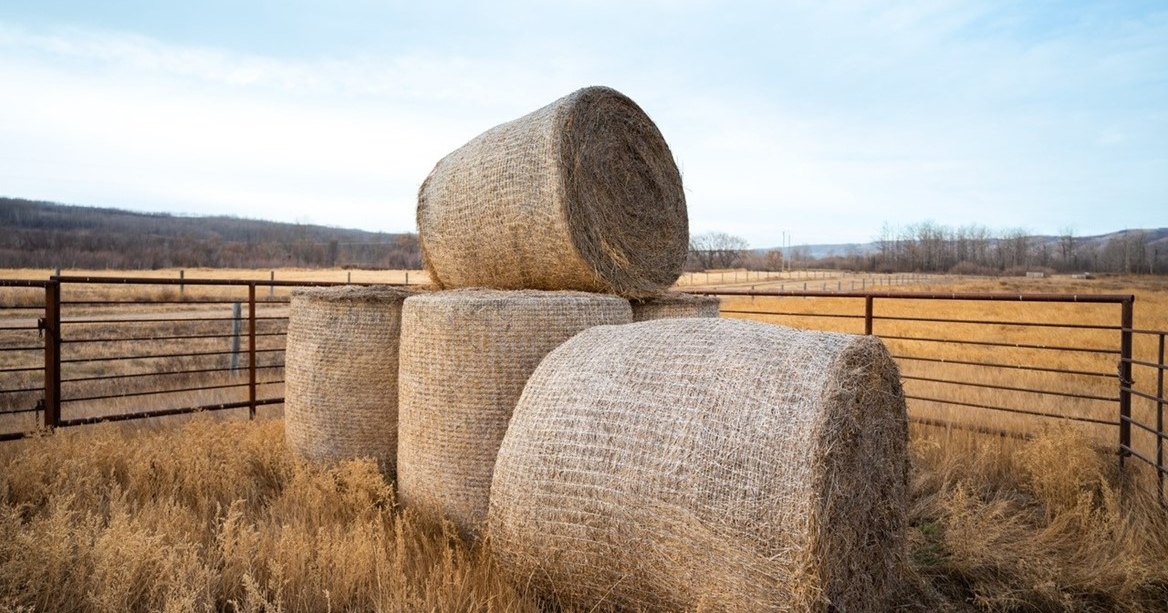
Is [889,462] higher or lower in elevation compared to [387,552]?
higher

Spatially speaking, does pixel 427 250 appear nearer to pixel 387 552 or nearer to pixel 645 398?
pixel 387 552

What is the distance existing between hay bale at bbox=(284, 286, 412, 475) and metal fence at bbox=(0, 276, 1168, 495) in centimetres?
136

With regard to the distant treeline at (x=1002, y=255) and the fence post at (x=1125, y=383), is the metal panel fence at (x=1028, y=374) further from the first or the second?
the distant treeline at (x=1002, y=255)

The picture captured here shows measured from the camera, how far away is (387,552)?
3426mm

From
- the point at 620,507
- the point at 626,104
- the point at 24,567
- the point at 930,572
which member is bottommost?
the point at 930,572

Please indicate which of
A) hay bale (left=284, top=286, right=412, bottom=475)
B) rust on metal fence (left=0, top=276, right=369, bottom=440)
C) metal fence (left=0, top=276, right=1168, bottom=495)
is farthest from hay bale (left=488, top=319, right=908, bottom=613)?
rust on metal fence (left=0, top=276, right=369, bottom=440)

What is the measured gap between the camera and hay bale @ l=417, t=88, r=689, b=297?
4566 mm

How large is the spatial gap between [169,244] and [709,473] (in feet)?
207

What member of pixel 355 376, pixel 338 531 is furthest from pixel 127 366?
pixel 338 531

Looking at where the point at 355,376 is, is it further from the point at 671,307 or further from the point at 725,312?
the point at 725,312

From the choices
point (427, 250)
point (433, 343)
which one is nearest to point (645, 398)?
point (433, 343)

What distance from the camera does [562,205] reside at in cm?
446

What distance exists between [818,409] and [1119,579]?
7.65 ft

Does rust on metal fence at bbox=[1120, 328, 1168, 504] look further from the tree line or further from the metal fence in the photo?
the tree line
